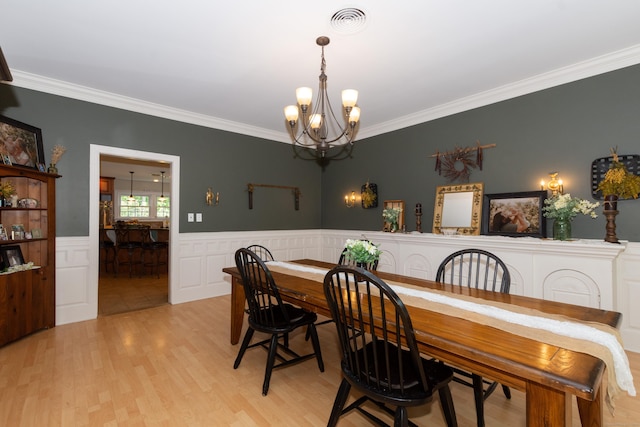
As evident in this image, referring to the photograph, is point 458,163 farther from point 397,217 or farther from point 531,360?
point 531,360

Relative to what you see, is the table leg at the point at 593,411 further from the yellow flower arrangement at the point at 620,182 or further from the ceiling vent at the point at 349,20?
the ceiling vent at the point at 349,20

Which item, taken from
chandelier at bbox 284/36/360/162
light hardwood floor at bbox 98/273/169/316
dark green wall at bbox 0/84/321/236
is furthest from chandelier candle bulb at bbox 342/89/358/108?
light hardwood floor at bbox 98/273/169/316

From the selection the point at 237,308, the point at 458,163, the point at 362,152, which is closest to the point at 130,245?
the point at 237,308

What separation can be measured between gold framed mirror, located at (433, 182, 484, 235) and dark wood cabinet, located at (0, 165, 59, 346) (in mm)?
4501

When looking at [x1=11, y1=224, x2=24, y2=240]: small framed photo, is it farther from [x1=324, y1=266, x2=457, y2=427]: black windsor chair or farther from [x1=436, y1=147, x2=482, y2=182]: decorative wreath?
[x1=436, y1=147, x2=482, y2=182]: decorative wreath

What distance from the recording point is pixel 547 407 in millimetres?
1058

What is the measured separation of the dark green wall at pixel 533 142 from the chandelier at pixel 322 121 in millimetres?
590

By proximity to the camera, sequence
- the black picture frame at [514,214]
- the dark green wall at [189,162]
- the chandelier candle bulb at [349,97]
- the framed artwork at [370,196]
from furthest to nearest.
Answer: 1. the framed artwork at [370,196]
2. the dark green wall at [189,162]
3. the black picture frame at [514,214]
4. the chandelier candle bulb at [349,97]

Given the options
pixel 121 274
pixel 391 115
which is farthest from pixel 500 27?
pixel 121 274

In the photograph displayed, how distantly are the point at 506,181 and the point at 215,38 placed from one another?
337cm

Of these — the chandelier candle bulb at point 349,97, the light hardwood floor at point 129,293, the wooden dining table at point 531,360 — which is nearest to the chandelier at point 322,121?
the chandelier candle bulb at point 349,97

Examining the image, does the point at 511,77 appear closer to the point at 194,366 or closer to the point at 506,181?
the point at 506,181

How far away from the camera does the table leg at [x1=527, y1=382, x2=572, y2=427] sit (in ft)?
3.39

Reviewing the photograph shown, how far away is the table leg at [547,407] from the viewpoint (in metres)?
1.03
